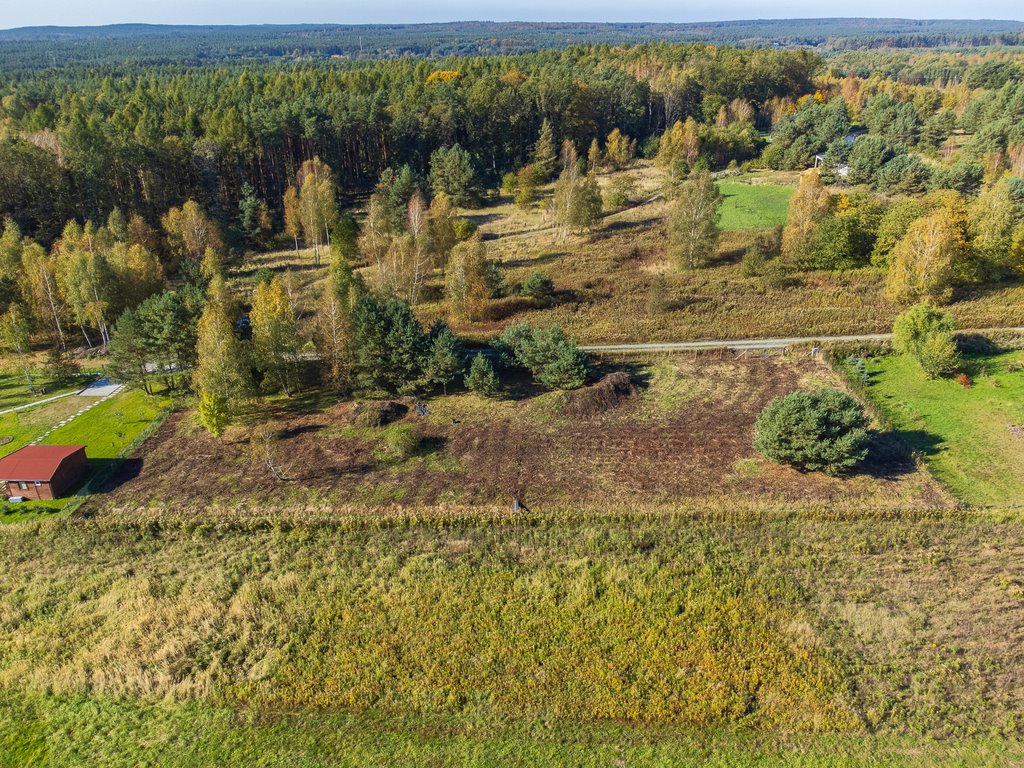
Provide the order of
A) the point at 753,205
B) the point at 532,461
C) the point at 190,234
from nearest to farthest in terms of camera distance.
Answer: the point at 532,461 → the point at 190,234 → the point at 753,205

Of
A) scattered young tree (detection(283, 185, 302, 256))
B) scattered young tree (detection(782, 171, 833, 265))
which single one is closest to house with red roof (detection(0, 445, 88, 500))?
scattered young tree (detection(283, 185, 302, 256))

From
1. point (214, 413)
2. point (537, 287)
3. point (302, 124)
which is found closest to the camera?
point (214, 413)

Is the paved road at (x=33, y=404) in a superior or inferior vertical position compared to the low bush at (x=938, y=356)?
inferior


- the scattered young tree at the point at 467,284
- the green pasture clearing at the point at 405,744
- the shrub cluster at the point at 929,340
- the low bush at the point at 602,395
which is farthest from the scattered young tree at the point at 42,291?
the shrub cluster at the point at 929,340

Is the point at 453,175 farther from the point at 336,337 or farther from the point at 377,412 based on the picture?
the point at 377,412

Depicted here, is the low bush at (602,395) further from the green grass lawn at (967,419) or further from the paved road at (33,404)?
the paved road at (33,404)

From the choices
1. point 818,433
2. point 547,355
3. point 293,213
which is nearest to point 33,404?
point 293,213

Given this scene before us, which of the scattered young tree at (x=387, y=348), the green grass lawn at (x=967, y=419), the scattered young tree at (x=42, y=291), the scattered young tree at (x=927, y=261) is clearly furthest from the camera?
the scattered young tree at (x=927, y=261)
